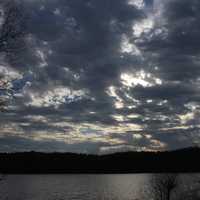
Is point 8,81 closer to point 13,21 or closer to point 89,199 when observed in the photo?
point 13,21

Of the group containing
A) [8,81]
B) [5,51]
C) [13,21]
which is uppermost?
[13,21]

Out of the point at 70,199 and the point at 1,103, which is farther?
the point at 70,199

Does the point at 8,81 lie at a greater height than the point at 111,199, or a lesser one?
greater

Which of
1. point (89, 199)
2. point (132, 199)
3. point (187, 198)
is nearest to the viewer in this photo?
point (187, 198)

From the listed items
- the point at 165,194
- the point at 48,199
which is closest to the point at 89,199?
the point at 48,199

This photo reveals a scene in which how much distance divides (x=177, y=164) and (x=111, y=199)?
423 ft

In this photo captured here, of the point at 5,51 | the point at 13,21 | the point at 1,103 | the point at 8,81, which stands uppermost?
the point at 13,21

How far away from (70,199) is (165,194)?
50.8 meters

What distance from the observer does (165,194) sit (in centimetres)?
3744

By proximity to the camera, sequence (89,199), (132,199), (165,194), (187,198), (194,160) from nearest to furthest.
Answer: (165,194) < (187,198) < (132,199) < (89,199) < (194,160)

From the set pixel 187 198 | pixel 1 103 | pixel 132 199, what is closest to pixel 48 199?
pixel 132 199

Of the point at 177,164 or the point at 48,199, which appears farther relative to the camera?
the point at 177,164

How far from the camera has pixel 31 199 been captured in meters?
85.4

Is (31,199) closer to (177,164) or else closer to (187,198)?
(187,198)
